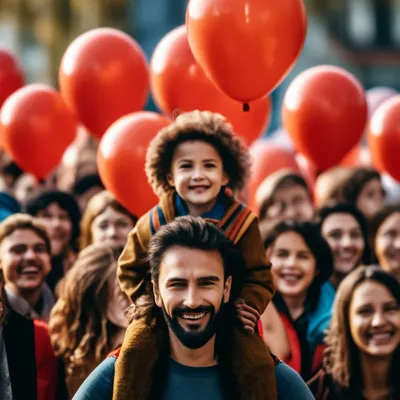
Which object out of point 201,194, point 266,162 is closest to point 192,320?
point 201,194

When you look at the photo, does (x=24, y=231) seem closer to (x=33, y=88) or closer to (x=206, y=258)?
(x=33, y=88)

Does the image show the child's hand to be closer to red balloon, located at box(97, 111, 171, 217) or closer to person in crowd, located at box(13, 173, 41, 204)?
red balloon, located at box(97, 111, 171, 217)

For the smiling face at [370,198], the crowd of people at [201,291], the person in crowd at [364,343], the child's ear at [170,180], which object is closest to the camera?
the crowd of people at [201,291]

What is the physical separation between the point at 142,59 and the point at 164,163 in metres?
2.64

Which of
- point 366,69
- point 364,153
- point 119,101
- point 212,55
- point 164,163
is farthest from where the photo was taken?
point 366,69

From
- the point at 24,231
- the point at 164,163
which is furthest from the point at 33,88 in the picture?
the point at 164,163

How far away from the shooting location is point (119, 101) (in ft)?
22.3

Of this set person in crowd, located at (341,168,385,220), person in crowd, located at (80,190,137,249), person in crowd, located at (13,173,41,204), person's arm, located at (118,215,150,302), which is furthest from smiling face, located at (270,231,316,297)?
person in crowd, located at (13,173,41,204)

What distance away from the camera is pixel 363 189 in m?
7.18

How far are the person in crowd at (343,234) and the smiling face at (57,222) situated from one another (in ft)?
4.63

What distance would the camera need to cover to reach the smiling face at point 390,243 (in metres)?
6.31

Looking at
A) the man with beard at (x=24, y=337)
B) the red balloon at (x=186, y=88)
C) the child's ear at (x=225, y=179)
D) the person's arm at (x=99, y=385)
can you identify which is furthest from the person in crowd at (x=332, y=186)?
the person's arm at (x=99, y=385)

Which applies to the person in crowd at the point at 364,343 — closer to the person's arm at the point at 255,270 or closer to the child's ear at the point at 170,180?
the person's arm at the point at 255,270

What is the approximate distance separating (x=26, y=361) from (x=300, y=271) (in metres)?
1.59
